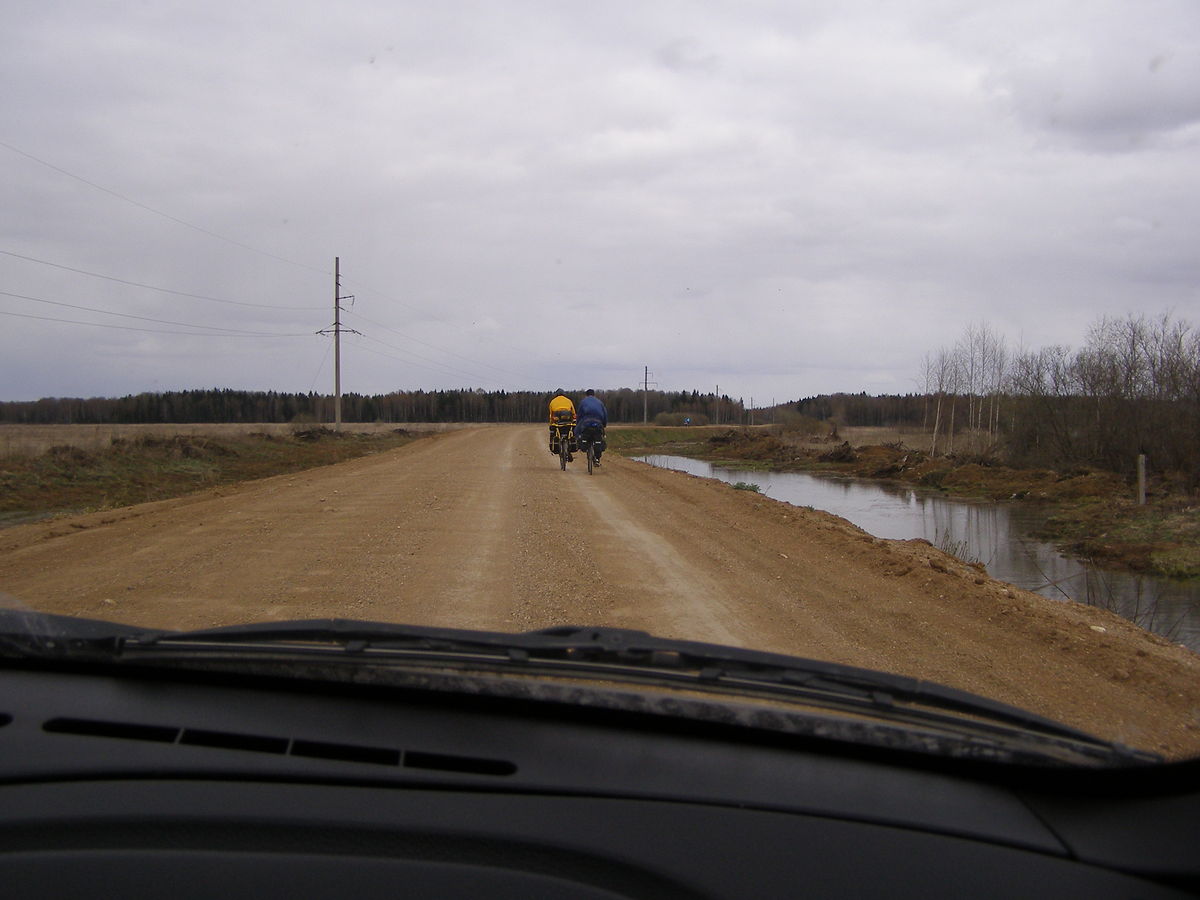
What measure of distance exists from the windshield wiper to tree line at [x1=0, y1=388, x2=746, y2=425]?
2565 inches

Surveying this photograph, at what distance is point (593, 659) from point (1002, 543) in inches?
671

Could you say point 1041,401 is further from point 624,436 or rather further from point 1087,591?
point 624,436

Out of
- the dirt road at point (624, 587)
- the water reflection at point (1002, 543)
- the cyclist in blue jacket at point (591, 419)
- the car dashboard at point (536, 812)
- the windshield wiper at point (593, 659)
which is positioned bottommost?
the water reflection at point (1002, 543)

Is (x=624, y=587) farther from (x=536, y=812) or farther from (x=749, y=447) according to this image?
(x=749, y=447)

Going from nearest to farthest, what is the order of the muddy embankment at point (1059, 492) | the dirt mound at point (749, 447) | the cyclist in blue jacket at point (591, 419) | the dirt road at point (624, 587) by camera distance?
the dirt road at point (624, 587) < the muddy embankment at point (1059, 492) < the cyclist in blue jacket at point (591, 419) < the dirt mound at point (749, 447)

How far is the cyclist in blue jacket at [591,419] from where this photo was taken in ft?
66.9

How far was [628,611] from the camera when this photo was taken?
21.9 ft

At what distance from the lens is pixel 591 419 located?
804 inches

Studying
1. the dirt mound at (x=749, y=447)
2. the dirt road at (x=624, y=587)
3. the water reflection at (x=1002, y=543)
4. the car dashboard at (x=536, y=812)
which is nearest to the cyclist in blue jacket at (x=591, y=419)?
the water reflection at (x=1002, y=543)

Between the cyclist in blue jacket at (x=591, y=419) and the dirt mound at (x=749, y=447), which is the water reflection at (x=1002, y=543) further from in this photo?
the dirt mound at (x=749, y=447)

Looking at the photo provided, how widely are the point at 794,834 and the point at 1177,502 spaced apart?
24.4 metres

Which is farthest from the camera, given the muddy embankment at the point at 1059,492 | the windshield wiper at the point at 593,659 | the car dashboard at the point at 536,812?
the muddy embankment at the point at 1059,492

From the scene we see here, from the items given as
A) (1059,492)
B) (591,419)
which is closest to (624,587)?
(591,419)

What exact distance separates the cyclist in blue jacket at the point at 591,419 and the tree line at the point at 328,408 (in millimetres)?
47114
